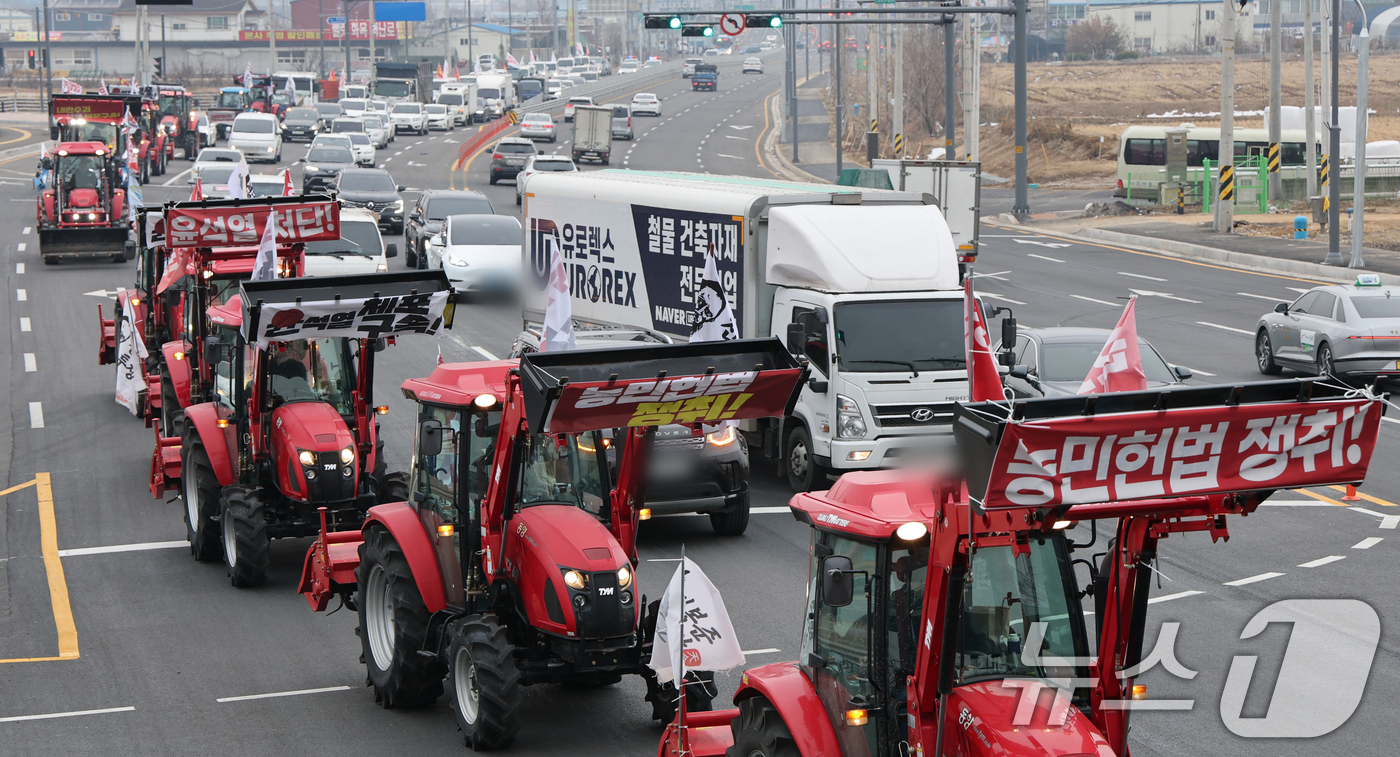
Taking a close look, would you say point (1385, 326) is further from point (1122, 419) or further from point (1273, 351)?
point (1122, 419)

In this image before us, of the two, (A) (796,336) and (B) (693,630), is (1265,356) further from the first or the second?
(B) (693,630)

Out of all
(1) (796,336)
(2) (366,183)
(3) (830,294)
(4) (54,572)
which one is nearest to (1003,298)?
(3) (830,294)

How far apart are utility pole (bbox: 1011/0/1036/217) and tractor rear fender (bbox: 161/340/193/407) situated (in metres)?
29.0

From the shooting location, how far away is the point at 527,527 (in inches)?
351

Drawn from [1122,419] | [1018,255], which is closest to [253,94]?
[1018,255]

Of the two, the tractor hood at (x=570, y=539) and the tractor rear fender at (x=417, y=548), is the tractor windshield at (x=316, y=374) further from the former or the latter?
the tractor hood at (x=570, y=539)

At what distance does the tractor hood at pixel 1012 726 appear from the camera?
18.6ft

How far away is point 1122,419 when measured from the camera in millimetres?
5035

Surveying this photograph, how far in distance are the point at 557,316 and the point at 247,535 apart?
16.0 ft

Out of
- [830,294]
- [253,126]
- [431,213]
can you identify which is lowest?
[830,294]

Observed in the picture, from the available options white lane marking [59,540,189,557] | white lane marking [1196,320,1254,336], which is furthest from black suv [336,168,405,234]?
white lane marking [59,540,189,557]

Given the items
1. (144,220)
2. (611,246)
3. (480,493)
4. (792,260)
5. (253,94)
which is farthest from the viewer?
(253,94)

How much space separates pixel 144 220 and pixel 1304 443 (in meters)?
15.9

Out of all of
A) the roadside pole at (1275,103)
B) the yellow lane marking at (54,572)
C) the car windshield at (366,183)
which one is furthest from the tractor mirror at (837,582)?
the roadside pole at (1275,103)
